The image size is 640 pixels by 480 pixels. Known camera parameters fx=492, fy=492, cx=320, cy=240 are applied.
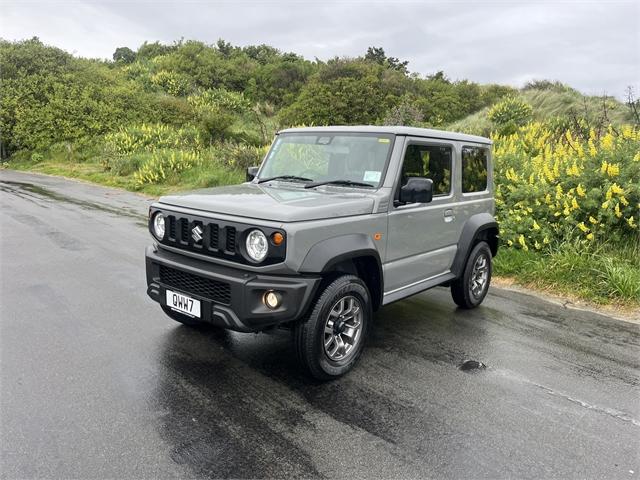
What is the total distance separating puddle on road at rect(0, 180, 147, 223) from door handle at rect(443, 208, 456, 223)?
6743 millimetres

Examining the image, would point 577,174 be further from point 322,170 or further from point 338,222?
point 338,222

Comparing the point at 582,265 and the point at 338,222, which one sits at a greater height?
the point at 338,222

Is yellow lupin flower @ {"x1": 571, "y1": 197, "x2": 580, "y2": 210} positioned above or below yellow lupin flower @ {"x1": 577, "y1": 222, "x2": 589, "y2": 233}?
above

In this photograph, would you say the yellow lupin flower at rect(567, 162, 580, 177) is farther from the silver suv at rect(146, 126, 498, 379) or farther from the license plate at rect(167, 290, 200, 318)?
the license plate at rect(167, 290, 200, 318)

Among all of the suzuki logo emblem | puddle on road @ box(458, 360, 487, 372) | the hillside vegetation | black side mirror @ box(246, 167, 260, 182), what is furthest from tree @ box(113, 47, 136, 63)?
puddle on road @ box(458, 360, 487, 372)

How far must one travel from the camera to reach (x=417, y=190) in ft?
12.8

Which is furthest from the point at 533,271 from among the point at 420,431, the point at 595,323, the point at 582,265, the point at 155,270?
the point at 155,270

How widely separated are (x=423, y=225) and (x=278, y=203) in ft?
5.15

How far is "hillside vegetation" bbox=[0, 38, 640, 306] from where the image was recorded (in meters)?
6.83

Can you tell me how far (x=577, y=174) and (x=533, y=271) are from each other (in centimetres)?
172

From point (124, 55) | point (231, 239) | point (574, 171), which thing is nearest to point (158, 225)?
point (231, 239)

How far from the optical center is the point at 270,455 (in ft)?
9.19

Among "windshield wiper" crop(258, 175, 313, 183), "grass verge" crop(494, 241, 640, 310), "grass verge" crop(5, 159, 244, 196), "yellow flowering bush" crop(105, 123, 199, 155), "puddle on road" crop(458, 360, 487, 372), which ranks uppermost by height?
"yellow flowering bush" crop(105, 123, 199, 155)

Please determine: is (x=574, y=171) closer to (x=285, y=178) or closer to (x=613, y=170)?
(x=613, y=170)
